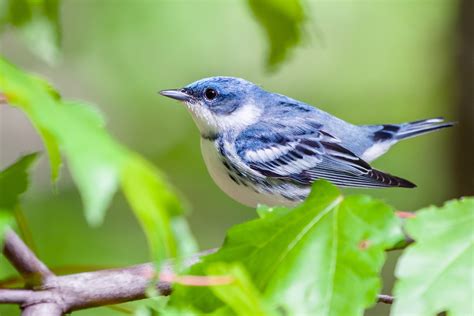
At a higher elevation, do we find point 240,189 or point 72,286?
point 240,189

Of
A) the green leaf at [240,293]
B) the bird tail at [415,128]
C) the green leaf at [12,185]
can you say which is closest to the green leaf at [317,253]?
the green leaf at [240,293]

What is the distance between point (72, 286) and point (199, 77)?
132 inches

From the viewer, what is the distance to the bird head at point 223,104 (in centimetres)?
221

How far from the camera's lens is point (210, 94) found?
2221mm

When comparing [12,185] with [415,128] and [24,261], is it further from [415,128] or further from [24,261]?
[415,128]

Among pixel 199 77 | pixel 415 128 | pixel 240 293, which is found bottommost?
pixel 240 293

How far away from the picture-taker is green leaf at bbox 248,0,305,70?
165 cm

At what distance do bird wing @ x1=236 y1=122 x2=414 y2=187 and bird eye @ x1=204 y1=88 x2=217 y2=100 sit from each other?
0.48ft

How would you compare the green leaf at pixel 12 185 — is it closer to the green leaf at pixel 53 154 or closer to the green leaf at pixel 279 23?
the green leaf at pixel 53 154

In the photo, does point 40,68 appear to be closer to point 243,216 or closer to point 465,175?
point 243,216

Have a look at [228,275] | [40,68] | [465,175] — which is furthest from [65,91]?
[228,275]

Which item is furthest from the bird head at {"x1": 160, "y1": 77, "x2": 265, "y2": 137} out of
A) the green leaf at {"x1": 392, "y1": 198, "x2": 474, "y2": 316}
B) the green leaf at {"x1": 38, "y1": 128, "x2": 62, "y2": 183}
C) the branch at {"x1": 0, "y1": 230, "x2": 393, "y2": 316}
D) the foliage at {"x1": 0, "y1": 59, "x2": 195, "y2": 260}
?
the foliage at {"x1": 0, "y1": 59, "x2": 195, "y2": 260}

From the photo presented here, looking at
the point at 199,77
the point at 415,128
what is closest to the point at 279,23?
the point at 415,128

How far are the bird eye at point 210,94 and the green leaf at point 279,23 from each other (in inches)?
19.7
